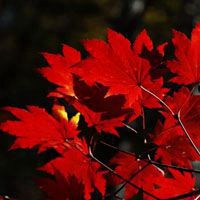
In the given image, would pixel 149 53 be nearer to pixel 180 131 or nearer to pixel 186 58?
pixel 186 58

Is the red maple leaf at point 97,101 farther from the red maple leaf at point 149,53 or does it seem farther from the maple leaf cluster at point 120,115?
the red maple leaf at point 149,53

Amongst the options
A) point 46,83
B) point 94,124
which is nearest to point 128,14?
point 46,83

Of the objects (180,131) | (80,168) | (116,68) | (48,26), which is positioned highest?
(116,68)

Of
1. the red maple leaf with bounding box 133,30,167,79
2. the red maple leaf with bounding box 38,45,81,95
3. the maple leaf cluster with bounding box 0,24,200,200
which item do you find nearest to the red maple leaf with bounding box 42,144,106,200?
the maple leaf cluster with bounding box 0,24,200,200

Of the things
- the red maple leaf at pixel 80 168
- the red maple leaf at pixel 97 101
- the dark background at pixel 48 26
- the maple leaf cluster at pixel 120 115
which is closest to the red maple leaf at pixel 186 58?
the maple leaf cluster at pixel 120 115

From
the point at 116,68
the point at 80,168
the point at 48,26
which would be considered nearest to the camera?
the point at 116,68

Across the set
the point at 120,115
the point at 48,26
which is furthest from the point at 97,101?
the point at 48,26

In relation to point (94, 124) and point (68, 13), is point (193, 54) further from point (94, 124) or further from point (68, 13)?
point (68, 13)

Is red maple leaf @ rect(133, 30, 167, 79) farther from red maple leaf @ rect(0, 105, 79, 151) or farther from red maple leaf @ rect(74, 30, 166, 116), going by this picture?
red maple leaf @ rect(0, 105, 79, 151)
